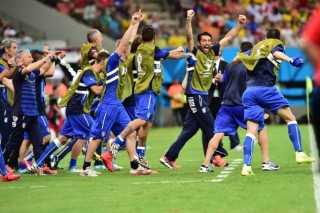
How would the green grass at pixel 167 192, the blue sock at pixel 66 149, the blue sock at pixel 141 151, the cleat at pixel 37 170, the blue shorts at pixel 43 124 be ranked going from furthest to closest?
the blue sock at pixel 66 149 → the blue shorts at pixel 43 124 → the blue sock at pixel 141 151 → the cleat at pixel 37 170 → the green grass at pixel 167 192

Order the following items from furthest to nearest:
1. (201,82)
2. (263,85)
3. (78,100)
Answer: (201,82)
(78,100)
(263,85)

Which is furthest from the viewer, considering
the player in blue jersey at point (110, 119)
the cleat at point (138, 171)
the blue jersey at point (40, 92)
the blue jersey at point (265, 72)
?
the blue jersey at point (40, 92)

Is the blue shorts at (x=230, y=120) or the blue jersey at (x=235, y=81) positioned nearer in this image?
the blue shorts at (x=230, y=120)

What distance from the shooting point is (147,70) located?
1549 cm

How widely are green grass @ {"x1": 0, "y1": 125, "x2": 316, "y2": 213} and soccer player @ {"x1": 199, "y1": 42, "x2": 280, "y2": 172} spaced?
333mm

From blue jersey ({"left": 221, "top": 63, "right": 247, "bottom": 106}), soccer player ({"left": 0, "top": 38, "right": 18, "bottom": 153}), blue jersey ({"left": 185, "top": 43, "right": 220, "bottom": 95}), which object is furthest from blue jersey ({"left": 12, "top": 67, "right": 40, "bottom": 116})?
blue jersey ({"left": 221, "top": 63, "right": 247, "bottom": 106})

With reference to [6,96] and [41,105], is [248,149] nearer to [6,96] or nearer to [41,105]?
[41,105]

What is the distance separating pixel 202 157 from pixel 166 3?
70.2 feet

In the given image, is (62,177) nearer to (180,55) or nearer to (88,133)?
(88,133)

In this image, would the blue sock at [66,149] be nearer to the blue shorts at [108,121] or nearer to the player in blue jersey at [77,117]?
the player in blue jersey at [77,117]

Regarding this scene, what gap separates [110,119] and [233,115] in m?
2.17

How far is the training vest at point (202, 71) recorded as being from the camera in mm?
16000

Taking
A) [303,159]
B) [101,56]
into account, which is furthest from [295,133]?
[101,56]

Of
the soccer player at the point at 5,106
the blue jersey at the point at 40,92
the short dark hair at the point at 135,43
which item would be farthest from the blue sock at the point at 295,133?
the soccer player at the point at 5,106
